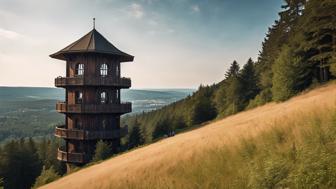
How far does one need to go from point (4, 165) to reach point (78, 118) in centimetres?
2434

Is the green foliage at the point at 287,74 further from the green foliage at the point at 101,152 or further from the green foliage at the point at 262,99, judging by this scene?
the green foliage at the point at 101,152

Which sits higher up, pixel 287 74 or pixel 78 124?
pixel 287 74

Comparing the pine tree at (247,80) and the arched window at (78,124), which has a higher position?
the pine tree at (247,80)

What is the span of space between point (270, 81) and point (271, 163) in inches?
1588

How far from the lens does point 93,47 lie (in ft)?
115

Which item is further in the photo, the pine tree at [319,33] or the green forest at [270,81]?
the green forest at [270,81]

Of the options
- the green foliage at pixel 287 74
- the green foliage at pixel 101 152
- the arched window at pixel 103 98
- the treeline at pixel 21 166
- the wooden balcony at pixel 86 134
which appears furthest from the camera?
the treeline at pixel 21 166

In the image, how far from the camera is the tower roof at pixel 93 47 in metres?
34.9

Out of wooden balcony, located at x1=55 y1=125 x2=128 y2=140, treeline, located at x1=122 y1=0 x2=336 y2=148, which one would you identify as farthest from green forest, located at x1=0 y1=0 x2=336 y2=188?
wooden balcony, located at x1=55 y1=125 x2=128 y2=140

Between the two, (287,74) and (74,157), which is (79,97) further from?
(287,74)

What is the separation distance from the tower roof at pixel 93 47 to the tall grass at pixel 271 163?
21.8 m

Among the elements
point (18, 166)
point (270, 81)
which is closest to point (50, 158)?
point (18, 166)

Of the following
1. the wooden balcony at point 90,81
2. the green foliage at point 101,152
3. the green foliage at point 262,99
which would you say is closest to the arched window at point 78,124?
the wooden balcony at point 90,81

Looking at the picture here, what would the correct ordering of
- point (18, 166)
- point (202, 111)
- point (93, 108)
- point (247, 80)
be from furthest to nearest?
point (202, 111)
point (18, 166)
point (247, 80)
point (93, 108)
